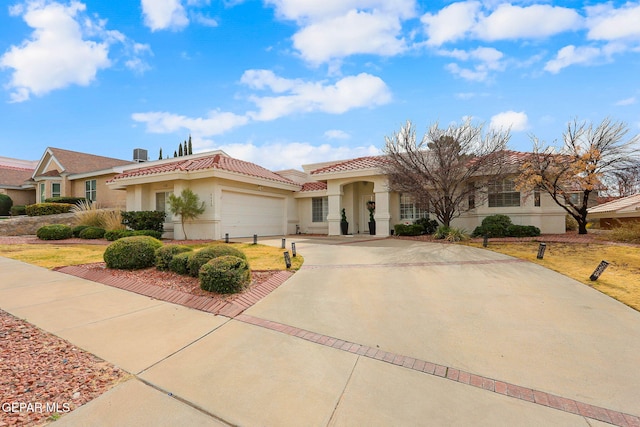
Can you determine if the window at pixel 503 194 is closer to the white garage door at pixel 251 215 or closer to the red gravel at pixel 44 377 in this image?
the white garage door at pixel 251 215

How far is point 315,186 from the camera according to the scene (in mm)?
20172

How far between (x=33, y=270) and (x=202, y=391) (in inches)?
306

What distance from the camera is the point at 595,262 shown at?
796 centimetres

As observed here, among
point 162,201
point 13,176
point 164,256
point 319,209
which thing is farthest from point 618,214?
point 13,176

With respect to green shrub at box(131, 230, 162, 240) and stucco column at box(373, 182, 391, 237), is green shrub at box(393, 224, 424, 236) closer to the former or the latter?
stucco column at box(373, 182, 391, 237)

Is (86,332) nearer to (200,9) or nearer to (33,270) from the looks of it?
(33,270)

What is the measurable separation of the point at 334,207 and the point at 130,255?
39.1 ft

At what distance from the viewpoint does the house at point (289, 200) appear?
578 inches

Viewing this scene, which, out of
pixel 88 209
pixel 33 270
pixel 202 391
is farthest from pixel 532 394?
pixel 88 209

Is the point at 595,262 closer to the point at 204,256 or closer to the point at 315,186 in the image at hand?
the point at 204,256

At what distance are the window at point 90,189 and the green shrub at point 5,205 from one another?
26.2 ft

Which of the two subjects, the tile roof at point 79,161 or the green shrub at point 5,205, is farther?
the green shrub at point 5,205

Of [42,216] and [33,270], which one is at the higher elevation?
[42,216]

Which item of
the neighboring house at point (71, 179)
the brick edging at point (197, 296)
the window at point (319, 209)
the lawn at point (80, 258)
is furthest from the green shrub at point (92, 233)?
the window at point (319, 209)
